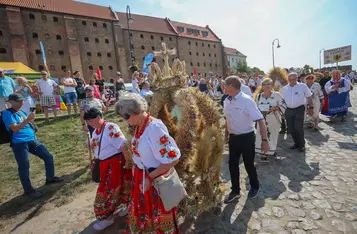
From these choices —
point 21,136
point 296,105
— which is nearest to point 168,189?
point 21,136

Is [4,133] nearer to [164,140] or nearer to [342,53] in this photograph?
[164,140]

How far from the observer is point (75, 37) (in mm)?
33625

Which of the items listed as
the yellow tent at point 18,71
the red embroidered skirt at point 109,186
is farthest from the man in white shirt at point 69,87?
the yellow tent at point 18,71

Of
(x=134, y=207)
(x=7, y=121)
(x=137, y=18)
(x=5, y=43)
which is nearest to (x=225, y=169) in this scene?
(x=134, y=207)

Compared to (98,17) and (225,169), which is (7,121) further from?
(98,17)

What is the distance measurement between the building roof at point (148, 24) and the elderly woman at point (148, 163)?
4208 cm

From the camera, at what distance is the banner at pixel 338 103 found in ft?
26.9

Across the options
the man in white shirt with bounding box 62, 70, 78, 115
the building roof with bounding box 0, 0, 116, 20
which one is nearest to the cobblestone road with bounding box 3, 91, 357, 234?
the man in white shirt with bounding box 62, 70, 78, 115

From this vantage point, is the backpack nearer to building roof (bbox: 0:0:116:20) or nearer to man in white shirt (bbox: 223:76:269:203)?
man in white shirt (bbox: 223:76:269:203)

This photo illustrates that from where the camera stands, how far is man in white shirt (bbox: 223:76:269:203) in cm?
326

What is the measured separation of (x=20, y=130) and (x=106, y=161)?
2337 millimetres

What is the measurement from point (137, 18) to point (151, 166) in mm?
47216

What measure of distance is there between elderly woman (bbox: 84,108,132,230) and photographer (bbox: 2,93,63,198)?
179 cm

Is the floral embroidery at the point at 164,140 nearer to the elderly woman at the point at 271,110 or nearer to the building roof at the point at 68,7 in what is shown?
the elderly woman at the point at 271,110
